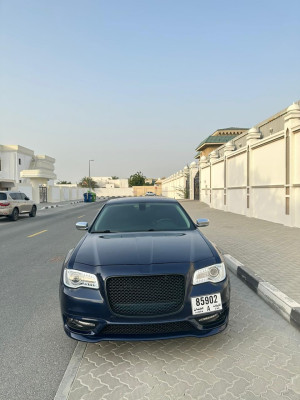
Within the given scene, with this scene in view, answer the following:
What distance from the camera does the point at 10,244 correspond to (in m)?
10.4

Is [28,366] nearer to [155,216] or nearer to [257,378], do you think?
[257,378]

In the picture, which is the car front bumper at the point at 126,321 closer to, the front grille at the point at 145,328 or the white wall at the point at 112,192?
the front grille at the point at 145,328

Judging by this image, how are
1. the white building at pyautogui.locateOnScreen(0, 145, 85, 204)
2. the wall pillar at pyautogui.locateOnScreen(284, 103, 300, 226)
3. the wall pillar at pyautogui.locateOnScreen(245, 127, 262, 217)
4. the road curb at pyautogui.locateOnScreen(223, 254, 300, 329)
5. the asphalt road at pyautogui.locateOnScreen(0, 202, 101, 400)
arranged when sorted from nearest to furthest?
1. the asphalt road at pyautogui.locateOnScreen(0, 202, 101, 400)
2. the road curb at pyautogui.locateOnScreen(223, 254, 300, 329)
3. the wall pillar at pyautogui.locateOnScreen(284, 103, 300, 226)
4. the wall pillar at pyautogui.locateOnScreen(245, 127, 262, 217)
5. the white building at pyautogui.locateOnScreen(0, 145, 85, 204)

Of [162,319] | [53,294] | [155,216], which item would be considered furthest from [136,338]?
[53,294]

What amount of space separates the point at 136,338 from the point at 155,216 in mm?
2278

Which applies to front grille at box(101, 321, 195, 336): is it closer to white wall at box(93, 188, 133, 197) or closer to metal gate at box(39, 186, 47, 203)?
metal gate at box(39, 186, 47, 203)

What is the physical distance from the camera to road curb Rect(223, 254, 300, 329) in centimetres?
407

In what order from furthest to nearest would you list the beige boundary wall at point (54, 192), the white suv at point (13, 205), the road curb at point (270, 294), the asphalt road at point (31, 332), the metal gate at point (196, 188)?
the metal gate at point (196, 188)
the beige boundary wall at point (54, 192)
the white suv at point (13, 205)
the road curb at point (270, 294)
the asphalt road at point (31, 332)

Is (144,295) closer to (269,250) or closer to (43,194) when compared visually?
(269,250)

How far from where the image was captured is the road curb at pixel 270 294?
4066 millimetres

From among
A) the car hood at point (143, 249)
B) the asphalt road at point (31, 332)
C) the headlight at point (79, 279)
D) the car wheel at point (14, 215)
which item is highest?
the car hood at point (143, 249)

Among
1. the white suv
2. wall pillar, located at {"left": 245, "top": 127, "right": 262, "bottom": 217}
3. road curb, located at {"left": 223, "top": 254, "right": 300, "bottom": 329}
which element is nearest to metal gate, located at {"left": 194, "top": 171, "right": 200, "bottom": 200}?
wall pillar, located at {"left": 245, "top": 127, "right": 262, "bottom": 217}

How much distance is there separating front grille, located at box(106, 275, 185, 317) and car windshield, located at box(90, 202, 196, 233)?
1.50 m

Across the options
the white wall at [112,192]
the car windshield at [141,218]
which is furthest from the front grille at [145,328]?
the white wall at [112,192]
